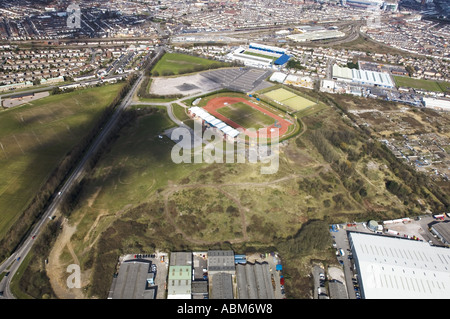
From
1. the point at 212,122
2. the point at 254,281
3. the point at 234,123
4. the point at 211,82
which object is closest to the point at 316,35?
the point at 211,82

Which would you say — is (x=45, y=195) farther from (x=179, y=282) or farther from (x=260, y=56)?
(x=260, y=56)

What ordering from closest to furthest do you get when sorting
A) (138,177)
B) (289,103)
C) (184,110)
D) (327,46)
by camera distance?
(138,177), (184,110), (289,103), (327,46)

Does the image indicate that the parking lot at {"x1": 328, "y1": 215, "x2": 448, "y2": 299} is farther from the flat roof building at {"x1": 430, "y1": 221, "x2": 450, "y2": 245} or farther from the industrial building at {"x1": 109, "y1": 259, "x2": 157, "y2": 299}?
the industrial building at {"x1": 109, "y1": 259, "x2": 157, "y2": 299}

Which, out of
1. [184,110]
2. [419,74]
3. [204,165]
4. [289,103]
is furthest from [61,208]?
[419,74]

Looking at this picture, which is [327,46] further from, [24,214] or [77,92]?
[24,214]

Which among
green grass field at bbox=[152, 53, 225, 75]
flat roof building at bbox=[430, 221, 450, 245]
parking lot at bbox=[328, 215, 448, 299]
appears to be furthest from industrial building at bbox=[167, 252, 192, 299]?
green grass field at bbox=[152, 53, 225, 75]

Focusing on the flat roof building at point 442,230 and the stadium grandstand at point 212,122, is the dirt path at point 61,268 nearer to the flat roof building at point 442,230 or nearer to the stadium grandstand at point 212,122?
the stadium grandstand at point 212,122

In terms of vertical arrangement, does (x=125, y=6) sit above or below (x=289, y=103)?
above
